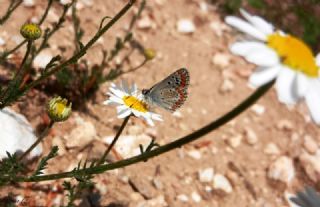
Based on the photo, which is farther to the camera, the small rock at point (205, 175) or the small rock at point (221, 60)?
the small rock at point (221, 60)

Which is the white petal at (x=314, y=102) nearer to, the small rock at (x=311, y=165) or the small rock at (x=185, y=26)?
the small rock at (x=311, y=165)

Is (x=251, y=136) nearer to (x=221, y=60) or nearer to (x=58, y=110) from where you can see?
(x=221, y=60)

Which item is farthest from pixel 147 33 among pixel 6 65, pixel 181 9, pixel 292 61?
pixel 292 61

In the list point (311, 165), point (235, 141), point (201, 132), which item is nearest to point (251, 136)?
point (235, 141)

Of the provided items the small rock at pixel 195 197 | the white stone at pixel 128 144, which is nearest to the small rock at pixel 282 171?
the small rock at pixel 195 197

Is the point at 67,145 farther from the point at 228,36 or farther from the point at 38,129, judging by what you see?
the point at 228,36
